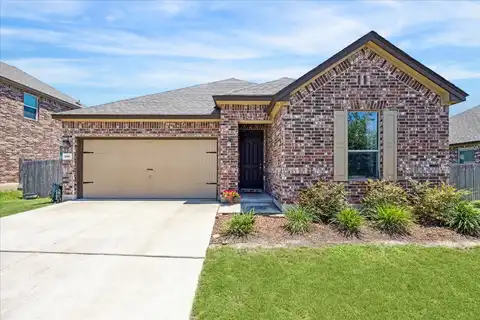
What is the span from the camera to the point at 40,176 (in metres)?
12.9

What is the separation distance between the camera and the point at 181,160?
11.4m

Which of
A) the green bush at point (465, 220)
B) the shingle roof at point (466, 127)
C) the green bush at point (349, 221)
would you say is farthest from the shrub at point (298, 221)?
the shingle roof at point (466, 127)

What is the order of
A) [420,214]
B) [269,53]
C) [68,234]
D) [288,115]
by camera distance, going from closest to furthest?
[68,234]
[420,214]
[288,115]
[269,53]

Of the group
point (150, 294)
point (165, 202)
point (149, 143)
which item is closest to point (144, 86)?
point (149, 143)

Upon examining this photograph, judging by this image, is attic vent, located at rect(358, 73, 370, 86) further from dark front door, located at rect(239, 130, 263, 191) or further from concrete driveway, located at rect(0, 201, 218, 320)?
concrete driveway, located at rect(0, 201, 218, 320)

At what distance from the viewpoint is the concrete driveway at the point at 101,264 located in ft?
11.6

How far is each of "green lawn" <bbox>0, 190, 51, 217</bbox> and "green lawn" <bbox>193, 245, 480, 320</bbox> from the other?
25.0 feet

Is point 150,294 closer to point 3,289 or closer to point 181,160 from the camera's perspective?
point 3,289

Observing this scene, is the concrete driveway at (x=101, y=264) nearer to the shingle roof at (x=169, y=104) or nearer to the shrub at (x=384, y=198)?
the shrub at (x=384, y=198)

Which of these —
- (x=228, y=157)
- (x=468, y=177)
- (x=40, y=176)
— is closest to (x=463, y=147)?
(x=468, y=177)

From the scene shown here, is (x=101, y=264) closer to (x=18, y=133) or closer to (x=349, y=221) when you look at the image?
(x=349, y=221)

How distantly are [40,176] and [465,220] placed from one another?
1453 centimetres

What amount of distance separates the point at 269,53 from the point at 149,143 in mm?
5764

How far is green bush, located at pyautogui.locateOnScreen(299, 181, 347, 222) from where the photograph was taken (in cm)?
675
